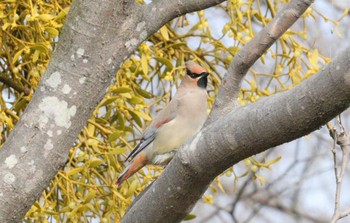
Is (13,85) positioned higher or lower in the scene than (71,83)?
higher

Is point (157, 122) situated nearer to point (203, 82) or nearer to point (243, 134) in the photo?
point (203, 82)

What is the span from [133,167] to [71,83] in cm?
40

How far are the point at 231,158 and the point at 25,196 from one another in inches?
17.3

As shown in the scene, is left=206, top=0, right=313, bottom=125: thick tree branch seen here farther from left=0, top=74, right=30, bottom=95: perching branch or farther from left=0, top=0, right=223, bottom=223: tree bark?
left=0, top=74, right=30, bottom=95: perching branch

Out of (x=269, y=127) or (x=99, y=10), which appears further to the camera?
(x=99, y=10)

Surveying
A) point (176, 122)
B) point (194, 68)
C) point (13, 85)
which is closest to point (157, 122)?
point (176, 122)

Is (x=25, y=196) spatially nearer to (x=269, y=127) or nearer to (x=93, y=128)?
(x=93, y=128)

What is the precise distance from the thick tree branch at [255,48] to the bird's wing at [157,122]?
24.8 inches

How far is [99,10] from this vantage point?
1.59 m

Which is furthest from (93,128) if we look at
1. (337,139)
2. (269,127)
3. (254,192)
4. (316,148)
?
(316,148)

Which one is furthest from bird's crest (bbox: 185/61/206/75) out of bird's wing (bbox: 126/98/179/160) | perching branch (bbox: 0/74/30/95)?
perching branch (bbox: 0/74/30/95)

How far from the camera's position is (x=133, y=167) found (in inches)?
76.5

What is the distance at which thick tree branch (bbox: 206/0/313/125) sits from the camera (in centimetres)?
138

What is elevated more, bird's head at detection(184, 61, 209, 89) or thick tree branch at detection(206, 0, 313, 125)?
bird's head at detection(184, 61, 209, 89)
